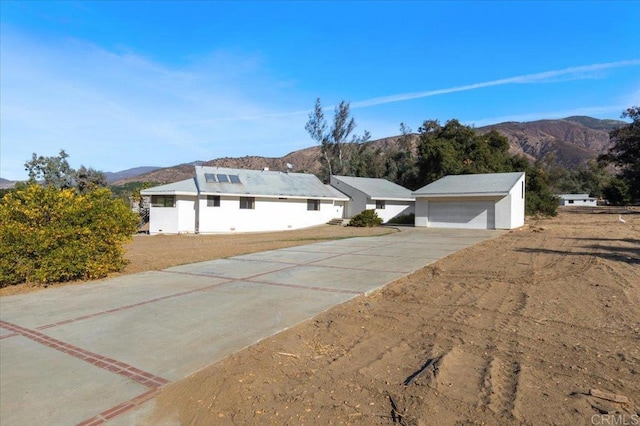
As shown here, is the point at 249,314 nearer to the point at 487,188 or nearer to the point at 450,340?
the point at 450,340

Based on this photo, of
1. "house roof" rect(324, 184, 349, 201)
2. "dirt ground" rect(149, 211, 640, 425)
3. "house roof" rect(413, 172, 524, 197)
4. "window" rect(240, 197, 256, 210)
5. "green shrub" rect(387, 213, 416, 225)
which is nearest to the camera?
"dirt ground" rect(149, 211, 640, 425)

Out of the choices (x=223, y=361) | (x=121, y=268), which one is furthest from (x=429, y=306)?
(x=121, y=268)

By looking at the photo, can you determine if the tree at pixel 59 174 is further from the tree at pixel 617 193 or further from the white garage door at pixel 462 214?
the tree at pixel 617 193

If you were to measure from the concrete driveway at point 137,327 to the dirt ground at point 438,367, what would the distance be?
0.42m

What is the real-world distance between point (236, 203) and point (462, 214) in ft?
49.6

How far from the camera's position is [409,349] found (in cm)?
472

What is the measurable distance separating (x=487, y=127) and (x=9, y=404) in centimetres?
20607

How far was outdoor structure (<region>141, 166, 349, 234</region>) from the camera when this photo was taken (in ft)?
83.9

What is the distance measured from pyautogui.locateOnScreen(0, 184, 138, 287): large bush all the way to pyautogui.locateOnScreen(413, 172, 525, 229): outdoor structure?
71.4ft

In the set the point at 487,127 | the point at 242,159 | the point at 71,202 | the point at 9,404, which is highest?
the point at 487,127

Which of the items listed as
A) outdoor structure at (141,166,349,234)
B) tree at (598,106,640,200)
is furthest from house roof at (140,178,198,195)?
tree at (598,106,640,200)

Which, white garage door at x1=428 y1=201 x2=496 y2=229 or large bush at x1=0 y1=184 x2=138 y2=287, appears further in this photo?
white garage door at x1=428 y1=201 x2=496 y2=229

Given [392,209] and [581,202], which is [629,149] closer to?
[392,209]

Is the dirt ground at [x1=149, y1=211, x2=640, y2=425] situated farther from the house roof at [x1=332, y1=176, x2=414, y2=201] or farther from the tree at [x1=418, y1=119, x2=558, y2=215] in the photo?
the tree at [x1=418, y1=119, x2=558, y2=215]
